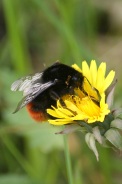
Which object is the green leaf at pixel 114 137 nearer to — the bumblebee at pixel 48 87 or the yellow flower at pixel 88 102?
the yellow flower at pixel 88 102

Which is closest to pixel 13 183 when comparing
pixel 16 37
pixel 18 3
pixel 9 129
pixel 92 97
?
pixel 9 129

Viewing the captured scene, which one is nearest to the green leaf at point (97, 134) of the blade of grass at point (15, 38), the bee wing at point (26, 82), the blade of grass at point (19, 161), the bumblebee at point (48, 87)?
the bumblebee at point (48, 87)

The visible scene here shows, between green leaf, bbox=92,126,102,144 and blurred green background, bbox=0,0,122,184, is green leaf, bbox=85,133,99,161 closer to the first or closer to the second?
green leaf, bbox=92,126,102,144

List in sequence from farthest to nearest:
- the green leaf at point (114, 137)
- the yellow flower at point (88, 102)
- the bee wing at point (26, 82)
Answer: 1. the bee wing at point (26, 82)
2. the yellow flower at point (88, 102)
3. the green leaf at point (114, 137)

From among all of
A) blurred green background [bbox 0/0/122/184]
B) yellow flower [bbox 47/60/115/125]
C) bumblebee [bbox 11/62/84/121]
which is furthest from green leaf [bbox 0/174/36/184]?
yellow flower [bbox 47/60/115/125]

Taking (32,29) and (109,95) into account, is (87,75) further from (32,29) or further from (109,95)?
(32,29)
